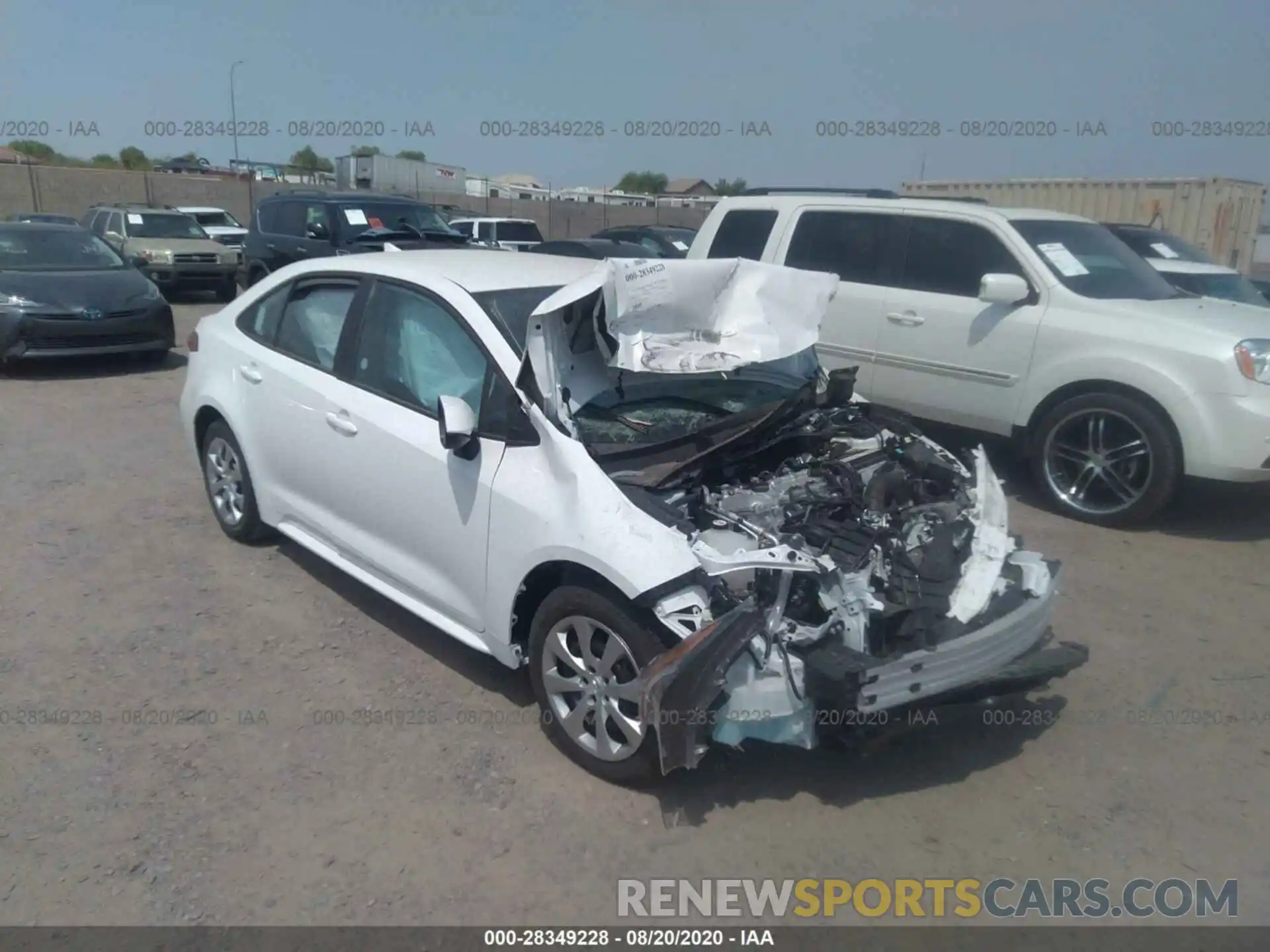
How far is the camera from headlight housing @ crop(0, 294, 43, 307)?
9.86 meters

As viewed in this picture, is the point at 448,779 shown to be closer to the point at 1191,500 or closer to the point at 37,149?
the point at 1191,500

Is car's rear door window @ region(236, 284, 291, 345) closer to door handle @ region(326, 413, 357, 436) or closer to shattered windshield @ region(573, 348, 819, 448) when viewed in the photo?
door handle @ region(326, 413, 357, 436)

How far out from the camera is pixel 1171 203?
678 inches

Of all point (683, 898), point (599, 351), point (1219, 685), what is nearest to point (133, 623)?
point (599, 351)

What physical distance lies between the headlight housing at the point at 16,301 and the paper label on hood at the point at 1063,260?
30.8 feet

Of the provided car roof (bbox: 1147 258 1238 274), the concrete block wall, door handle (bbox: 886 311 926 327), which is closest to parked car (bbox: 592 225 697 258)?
car roof (bbox: 1147 258 1238 274)

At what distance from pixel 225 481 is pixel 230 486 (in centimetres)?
5

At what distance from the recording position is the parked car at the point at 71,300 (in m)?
9.88

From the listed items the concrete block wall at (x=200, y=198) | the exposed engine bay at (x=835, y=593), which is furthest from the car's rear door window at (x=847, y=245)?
the concrete block wall at (x=200, y=198)

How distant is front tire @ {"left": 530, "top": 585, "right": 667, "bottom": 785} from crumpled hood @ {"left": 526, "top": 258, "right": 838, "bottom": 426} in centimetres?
75

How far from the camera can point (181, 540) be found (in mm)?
5766

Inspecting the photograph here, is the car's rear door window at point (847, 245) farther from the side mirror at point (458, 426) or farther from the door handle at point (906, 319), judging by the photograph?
the side mirror at point (458, 426)

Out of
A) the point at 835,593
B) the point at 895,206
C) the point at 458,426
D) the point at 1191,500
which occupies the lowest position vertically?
the point at 1191,500

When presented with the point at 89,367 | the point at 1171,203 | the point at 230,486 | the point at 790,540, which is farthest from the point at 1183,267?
the point at 89,367
